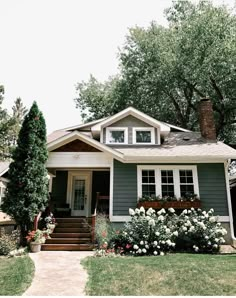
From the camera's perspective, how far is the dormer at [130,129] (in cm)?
1284

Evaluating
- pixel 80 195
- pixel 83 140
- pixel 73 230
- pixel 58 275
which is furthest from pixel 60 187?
pixel 58 275

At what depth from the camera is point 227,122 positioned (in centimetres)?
2117

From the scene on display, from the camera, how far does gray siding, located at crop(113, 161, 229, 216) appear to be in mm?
10586

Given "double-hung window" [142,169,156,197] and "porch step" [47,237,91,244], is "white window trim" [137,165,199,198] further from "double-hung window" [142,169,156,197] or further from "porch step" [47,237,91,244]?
"porch step" [47,237,91,244]

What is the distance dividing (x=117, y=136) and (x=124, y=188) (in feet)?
10.5

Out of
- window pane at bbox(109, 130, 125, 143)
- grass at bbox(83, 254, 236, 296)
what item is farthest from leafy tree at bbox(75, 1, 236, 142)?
grass at bbox(83, 254, 236, 296)

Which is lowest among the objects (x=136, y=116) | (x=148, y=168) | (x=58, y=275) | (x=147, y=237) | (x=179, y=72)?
(x=58, y=275)

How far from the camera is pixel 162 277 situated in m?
5.52

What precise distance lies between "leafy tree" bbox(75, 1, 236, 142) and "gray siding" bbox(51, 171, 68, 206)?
11.1 m

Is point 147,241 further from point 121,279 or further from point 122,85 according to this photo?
point 122,85

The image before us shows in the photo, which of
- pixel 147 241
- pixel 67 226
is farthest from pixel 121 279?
Result: pixel 67 226

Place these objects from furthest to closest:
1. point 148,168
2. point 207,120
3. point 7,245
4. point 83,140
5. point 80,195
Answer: point 207,120, point 80,195, point 83,140, point 148,168, point 7,245

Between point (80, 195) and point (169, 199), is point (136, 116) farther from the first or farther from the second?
point (80, 195)

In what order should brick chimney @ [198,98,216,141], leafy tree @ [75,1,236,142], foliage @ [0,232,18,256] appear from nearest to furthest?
foliage @ [0,232,18,256], brick chimney @ [198,98,216,141], leafy tree @ [75,1,236,142]
